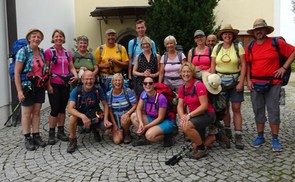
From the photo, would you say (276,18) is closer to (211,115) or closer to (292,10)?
(211,115)

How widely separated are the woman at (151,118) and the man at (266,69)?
135 cm

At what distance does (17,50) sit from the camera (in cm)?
482

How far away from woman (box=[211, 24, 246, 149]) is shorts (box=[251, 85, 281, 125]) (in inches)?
9.5

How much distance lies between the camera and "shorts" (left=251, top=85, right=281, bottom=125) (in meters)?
4.48

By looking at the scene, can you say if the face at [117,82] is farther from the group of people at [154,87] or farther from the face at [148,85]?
the face at [148,85]

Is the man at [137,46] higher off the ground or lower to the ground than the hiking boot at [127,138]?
higher

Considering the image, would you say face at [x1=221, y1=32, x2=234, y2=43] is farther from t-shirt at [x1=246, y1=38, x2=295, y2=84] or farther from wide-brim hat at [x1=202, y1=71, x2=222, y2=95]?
wide-brim hat at [x1=202, y1=71, x2=222, y2=95]

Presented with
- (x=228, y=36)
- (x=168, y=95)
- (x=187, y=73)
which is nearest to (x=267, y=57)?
(x=228, y=36)

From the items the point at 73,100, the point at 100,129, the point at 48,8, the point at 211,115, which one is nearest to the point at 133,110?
the point at 100,129

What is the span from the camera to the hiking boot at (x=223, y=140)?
4711 mm

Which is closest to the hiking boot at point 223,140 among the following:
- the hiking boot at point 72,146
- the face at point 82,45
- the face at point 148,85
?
the face at point 148,85

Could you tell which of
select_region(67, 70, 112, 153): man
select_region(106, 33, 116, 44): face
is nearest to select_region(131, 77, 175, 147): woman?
select_region(67, 70, 112, 153): man

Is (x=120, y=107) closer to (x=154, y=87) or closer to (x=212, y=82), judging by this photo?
(x=154, y=87)

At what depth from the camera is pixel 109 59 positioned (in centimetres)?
553
